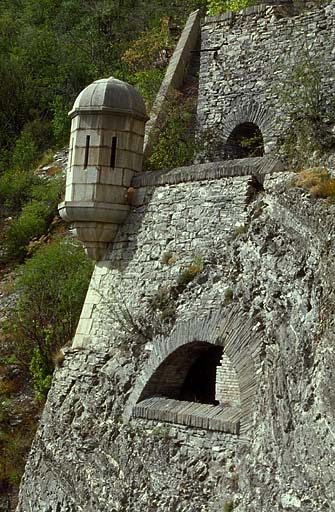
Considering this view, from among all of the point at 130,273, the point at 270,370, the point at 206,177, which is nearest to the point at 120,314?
the point at 130,273

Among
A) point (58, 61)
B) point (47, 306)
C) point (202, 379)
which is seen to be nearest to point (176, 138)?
point (47, 306)

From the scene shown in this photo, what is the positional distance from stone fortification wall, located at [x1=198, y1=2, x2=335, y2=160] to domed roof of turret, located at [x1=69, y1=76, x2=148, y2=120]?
2.97 meters

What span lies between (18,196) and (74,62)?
6.78 metres

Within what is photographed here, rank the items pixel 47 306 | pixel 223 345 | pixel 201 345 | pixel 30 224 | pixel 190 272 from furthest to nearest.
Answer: pixel 30 224
pixel 47 306
pixel 190 272
pixel 201 345
pixel 223 345

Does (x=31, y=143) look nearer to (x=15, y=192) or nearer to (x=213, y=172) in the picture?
(x=15, y=192)

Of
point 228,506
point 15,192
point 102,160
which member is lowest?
point 228,506

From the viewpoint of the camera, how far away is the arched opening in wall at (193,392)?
9.74 m

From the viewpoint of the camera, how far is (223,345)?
9.92 meters

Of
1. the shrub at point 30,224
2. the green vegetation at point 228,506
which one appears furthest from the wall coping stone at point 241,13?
the green vegetation at point 228,506

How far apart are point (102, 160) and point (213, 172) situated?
6.83ft

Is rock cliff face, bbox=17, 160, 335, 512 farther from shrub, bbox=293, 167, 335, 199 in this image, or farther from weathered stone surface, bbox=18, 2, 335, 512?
shrub, bbox=293, 167, 335, 199

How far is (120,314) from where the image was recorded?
39.2 ft

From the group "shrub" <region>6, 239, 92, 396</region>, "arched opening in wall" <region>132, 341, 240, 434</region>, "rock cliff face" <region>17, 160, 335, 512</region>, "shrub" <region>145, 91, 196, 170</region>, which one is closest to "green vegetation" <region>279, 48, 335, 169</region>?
"shrub" <region>145, 91, 196, 170</region>

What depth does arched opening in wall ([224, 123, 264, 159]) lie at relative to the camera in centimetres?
1540
